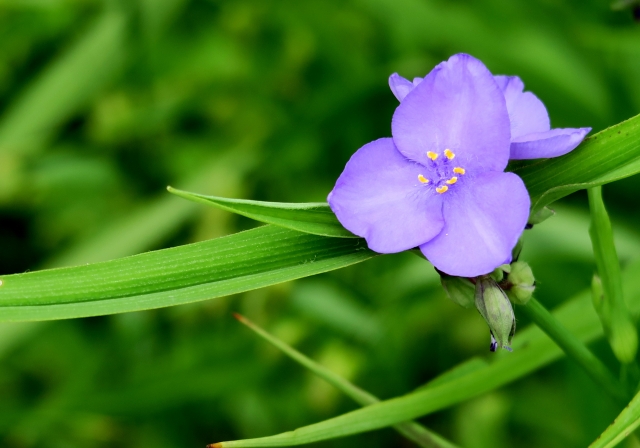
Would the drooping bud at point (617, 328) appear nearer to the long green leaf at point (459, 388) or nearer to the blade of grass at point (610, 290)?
the blade of grass at point (610, 290)

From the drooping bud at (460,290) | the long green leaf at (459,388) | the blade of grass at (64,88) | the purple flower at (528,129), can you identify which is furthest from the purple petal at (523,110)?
the blade of grass at (64,88)

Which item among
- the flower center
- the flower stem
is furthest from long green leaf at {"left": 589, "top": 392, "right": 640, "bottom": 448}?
the flower center

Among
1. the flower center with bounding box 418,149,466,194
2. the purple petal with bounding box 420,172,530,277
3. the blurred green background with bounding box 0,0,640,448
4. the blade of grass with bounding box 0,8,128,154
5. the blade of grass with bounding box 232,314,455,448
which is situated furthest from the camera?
the blade of grass with bounding box 0,8,128,154

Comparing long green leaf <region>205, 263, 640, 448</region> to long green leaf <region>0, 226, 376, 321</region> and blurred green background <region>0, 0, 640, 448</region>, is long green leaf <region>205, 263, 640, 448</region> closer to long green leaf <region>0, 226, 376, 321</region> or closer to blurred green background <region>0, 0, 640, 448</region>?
long green leaf <region>0, 226, 376, 321</region>

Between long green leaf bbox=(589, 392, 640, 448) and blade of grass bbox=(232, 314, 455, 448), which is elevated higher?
long green leaf bbox=(589, 392, 640, 448)

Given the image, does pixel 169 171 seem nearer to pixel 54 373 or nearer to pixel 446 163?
pixel 54 373

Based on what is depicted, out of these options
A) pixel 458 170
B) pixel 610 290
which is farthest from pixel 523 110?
pixel 610 290

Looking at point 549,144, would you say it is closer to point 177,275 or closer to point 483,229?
point 483,229

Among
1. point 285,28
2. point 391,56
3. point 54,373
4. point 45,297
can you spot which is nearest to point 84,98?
point 285,28
